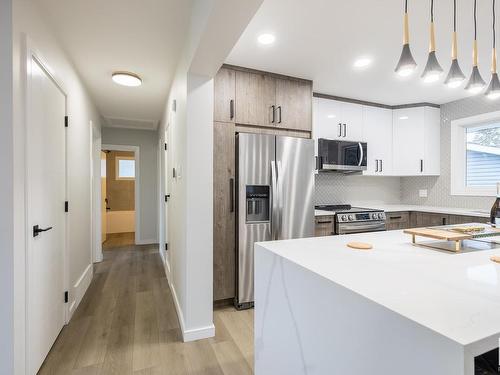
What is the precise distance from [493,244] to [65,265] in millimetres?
2981

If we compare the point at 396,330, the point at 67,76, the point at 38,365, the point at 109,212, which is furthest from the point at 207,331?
the point at 109,212

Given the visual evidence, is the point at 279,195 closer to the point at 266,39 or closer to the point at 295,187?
the point at 295,187

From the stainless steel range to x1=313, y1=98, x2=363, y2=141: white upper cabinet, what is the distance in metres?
1.00

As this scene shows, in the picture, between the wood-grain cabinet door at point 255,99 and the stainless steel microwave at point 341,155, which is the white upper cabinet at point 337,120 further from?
the wood-grain cabinet door at point 255,99

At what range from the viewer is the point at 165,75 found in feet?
9.55

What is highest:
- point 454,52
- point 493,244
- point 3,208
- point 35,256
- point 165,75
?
point 165,75

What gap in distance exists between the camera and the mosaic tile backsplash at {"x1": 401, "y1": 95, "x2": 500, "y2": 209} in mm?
3480

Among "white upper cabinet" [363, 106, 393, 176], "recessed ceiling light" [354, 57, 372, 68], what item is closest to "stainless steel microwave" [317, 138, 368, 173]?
"white upper cabinet" [363, 106, 393, 176]

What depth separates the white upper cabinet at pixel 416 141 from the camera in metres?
3.82

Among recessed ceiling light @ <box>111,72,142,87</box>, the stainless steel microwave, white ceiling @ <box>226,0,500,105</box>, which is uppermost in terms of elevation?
white ceiling @ <box>226,0,500,105</box>

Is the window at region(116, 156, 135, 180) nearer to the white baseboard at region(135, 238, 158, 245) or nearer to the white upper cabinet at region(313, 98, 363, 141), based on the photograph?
the white baseboard at region(135, 238, 158, 245)

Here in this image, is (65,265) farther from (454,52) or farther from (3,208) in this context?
Answer: (454,52)

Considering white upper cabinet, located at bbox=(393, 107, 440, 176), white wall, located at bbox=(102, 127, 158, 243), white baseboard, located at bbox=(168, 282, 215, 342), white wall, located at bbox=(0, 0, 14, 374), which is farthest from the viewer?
white wall, located at bbox=(102, 127, 158, 243)

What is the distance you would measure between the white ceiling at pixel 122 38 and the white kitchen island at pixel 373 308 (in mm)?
1770
